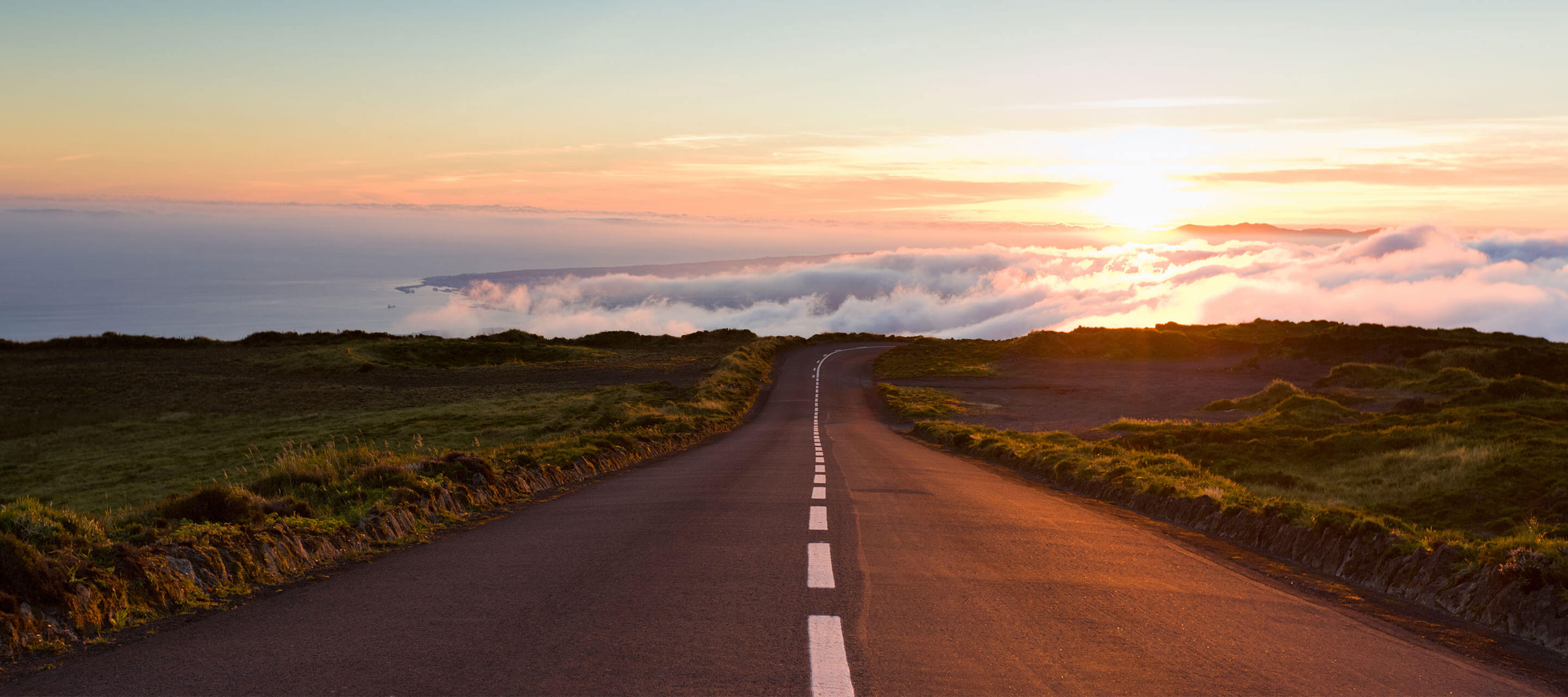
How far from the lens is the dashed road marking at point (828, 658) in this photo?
4.68 m

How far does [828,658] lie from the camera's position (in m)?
5.22

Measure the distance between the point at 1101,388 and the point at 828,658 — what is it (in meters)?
62.4

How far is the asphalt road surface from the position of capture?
498cm

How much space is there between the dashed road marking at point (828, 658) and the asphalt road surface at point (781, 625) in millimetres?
20

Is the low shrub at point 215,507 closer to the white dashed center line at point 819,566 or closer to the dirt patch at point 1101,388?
the white dashed center line at point 819,566

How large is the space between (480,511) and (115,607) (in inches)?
226

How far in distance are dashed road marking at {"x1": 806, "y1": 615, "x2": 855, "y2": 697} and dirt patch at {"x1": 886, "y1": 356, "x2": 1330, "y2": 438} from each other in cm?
3016

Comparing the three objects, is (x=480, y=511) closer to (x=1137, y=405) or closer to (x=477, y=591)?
(x=477, y=591)

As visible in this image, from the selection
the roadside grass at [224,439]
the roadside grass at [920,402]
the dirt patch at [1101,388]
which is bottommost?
the roadside grass at [224,439]

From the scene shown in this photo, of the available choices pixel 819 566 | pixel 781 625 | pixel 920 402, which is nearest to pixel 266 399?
pixel 920 402

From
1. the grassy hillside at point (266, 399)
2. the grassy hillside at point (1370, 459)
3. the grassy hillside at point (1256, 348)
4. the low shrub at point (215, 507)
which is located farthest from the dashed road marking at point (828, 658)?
the grassy hillside at point (1256, 348)

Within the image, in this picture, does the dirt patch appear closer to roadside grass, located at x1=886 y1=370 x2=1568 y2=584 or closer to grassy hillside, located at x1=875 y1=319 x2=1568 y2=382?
grassy hillside, located at x1=875 y1=319 x2=1568 y2=382

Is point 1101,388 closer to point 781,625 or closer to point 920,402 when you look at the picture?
point 920,402

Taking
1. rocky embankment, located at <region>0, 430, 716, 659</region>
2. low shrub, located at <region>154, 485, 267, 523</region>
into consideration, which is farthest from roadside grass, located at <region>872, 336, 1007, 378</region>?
low shrub, located at <region>154, 485, 267, 523</region>
